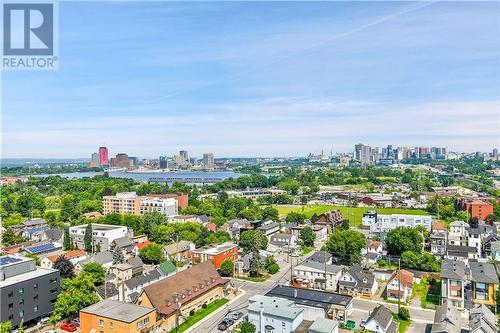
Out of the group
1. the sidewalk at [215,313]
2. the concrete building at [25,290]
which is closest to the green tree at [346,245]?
the sidewalk at [215,313]

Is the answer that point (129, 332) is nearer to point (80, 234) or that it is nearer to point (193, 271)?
point (193, 271)

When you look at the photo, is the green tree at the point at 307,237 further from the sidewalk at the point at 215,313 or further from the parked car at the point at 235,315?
the parked car at the point at 235,315

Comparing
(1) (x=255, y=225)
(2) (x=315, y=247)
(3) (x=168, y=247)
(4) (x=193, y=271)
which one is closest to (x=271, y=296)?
(4) (x=193, y=271)

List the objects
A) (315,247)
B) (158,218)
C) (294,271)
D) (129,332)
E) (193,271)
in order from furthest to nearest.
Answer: (158,218), (315,247), (294,271), (193,271), (129,332)

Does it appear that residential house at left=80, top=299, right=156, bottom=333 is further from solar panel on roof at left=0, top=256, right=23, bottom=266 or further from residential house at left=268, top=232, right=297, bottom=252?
residential house at left=268, top=232, right=297, bottom=252

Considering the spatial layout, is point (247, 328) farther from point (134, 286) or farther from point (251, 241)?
point (251, 241)

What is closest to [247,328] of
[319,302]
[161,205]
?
[319,302]

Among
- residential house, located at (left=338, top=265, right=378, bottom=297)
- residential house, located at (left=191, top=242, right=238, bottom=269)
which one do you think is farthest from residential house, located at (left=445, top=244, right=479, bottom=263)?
residential house, located at (left=191, top=242, right=238, bottom=269)
